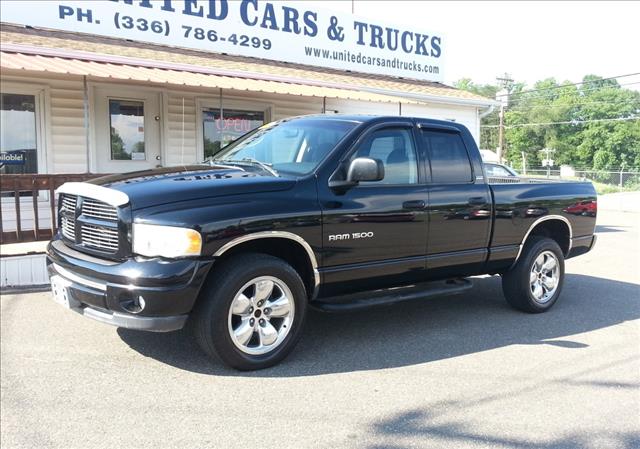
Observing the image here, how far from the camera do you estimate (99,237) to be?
12.8 feet

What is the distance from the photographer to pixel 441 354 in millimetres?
4547

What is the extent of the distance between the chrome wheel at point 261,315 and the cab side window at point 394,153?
127 centimetres

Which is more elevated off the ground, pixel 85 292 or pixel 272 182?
pixel 272 182

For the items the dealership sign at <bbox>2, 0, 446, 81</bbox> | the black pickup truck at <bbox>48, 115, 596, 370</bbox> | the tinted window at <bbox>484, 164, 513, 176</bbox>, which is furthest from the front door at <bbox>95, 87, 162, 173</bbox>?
the tinted window at <bbox>484, 164, 513, 176</bbox>

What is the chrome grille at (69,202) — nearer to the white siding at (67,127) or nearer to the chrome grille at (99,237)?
the chrome grille at (99,237)

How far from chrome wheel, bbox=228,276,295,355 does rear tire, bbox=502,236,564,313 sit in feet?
8.82

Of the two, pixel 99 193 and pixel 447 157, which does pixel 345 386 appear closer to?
pixel 99 193

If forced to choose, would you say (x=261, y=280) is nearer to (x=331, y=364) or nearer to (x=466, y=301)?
(x=331, y=364)

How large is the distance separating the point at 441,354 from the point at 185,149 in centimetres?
770

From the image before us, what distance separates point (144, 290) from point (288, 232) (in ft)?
3.49

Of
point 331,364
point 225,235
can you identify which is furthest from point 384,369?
point 225,235

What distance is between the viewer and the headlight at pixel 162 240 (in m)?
3.60

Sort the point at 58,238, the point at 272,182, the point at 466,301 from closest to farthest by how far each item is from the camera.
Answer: the point at 272,182 → the point at 58,238 → the point at 466,301

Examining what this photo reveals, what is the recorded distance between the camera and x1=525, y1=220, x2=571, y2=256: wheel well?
6098 millimetres
